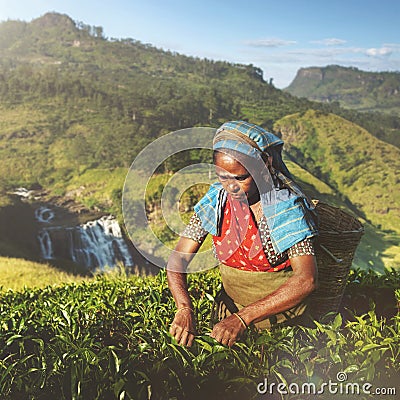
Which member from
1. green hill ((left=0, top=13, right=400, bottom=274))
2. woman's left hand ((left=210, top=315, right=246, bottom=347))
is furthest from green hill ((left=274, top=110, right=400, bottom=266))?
woman's left hand ((left=210, top=315, right=246, bottom=347))

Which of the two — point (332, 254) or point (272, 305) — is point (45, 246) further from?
point (272, 305)

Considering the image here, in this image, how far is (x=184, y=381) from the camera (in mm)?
1822

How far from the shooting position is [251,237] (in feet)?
6.81

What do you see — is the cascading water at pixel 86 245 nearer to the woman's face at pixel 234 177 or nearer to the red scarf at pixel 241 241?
the red scarf at pixel 241 241

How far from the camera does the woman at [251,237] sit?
1.90 metres

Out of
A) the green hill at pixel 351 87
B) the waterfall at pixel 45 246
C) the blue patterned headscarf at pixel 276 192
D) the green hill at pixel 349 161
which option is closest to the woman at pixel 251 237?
the blue patterned headscarf at pixel 276 192

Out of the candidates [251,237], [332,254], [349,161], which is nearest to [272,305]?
[251,237]

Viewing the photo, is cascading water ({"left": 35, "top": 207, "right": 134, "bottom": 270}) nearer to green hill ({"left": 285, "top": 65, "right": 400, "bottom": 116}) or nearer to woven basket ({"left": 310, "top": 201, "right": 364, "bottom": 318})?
woven basket ({"left": 310, "top": 201, "right": 364, "bottom": 318})

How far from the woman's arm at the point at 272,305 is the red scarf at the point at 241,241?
0.17 m

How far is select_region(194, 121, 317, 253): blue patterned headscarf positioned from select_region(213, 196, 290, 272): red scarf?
0.10 m

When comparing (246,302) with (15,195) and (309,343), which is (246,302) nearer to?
(309,343)

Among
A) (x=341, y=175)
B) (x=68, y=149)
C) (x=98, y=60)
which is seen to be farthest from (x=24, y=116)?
(x=98, y=60)

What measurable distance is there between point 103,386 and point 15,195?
20.2 meters

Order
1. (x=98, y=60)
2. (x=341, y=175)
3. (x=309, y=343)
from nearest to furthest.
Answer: (x=309, y=343) → (x=341, y=175) → (x=98, y=60)
